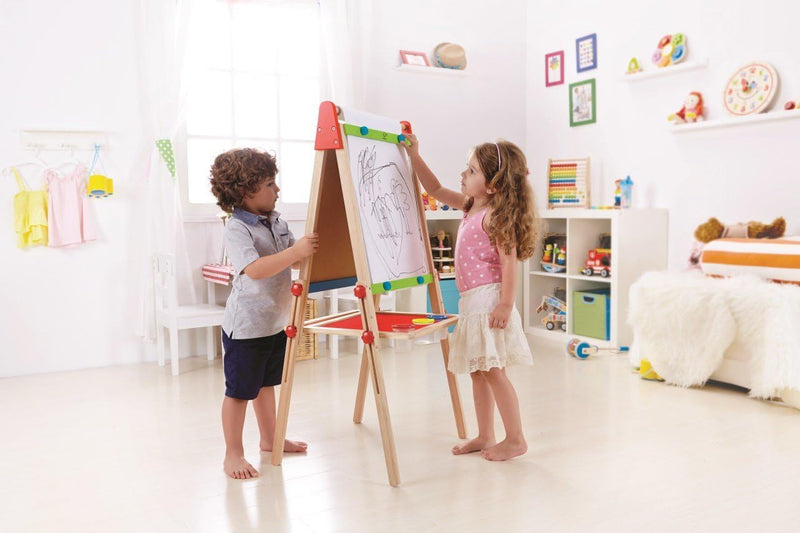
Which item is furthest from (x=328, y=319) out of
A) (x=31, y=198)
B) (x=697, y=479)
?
(x=31, y=198)

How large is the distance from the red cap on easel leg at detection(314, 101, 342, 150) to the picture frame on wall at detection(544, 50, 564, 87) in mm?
3137

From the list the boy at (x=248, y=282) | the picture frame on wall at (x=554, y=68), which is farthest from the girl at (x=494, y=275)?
the picture frame on wall at (x=554, y=68)

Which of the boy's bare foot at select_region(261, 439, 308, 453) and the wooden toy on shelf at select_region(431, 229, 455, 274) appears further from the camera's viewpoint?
the wooden toy on shelf at select_region(431, 229, 455, 274)

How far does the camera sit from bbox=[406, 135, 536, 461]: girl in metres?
2.28

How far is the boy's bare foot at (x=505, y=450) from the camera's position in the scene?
234 centimetres

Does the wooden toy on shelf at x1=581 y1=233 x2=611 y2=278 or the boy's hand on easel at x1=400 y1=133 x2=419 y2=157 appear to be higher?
the boy's hand on easel at x1=400 y1=133 x2=419 y2=157

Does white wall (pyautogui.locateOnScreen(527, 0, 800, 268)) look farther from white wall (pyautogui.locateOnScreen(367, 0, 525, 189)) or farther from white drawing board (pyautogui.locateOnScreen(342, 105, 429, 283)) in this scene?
white drawing board (pyautogui.locateOnScreen(342, 105, 429, 283))

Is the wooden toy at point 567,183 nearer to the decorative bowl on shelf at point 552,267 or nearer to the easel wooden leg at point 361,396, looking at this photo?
the decorative bowl on shelf at point 552,267

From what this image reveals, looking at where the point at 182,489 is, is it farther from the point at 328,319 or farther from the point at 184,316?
the point at 184,316

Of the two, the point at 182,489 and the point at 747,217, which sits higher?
the point at 747,217

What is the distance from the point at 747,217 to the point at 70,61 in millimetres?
3690

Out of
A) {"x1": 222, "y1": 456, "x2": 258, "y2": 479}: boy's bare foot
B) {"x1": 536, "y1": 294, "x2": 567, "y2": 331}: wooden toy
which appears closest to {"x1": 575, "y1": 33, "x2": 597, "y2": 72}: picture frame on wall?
{"x1": 536, "y1": 294, "x2": 567, "y2": 331}: wooden toy

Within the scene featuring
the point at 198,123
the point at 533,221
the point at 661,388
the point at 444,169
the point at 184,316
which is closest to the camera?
the point at 533,221

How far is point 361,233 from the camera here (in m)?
2.16
